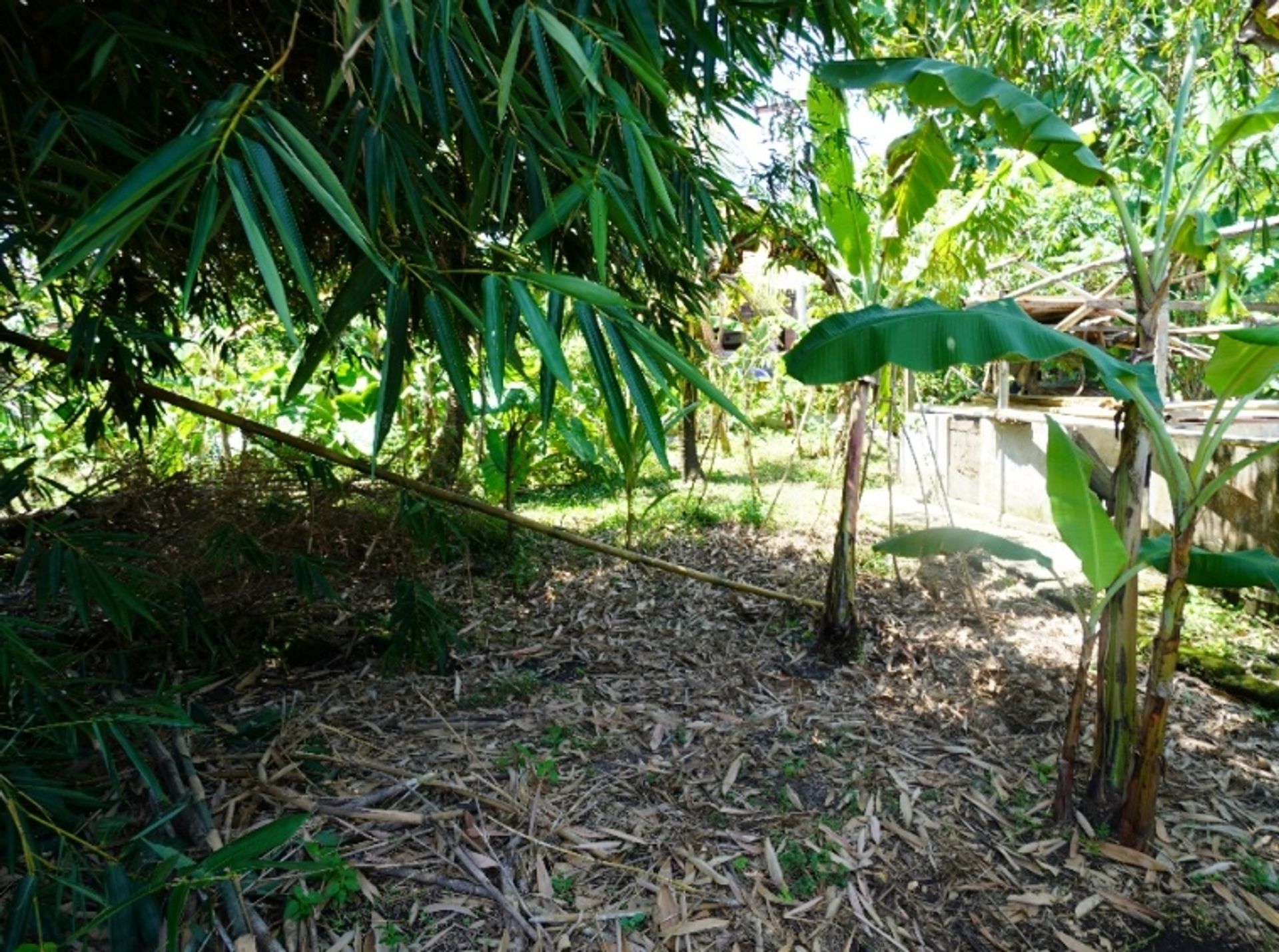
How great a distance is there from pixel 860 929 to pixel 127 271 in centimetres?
272

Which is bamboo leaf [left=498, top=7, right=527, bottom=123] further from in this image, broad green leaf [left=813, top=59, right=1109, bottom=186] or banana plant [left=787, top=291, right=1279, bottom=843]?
broad green leaf [left=813, top=59, right=1109, bottom=186]

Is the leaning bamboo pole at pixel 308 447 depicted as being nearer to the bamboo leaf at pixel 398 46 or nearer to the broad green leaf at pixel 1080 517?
the bamboo leaf at pixel 398 46

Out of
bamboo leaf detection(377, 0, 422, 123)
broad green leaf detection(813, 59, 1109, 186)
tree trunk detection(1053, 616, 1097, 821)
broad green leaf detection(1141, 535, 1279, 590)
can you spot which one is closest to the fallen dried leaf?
tree trunk detection(1053, 616, 1097, 821)

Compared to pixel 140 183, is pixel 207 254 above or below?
above

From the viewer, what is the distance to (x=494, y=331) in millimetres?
1125

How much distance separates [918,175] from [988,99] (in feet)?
2.60

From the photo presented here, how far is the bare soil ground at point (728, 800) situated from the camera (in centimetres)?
164

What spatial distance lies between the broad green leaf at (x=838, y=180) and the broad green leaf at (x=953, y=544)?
3.77 feet

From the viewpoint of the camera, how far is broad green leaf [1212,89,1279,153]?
5.75 feet

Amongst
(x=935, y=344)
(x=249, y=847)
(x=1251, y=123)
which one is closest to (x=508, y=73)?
(x=935, y=344)

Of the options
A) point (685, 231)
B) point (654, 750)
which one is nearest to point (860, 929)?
point (654, 750)

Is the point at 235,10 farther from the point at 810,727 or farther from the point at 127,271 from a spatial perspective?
the point at 810,727

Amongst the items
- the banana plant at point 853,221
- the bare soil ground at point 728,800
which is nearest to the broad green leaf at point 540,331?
the bare soil ground at point 728,800

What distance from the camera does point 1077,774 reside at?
2180 mm
